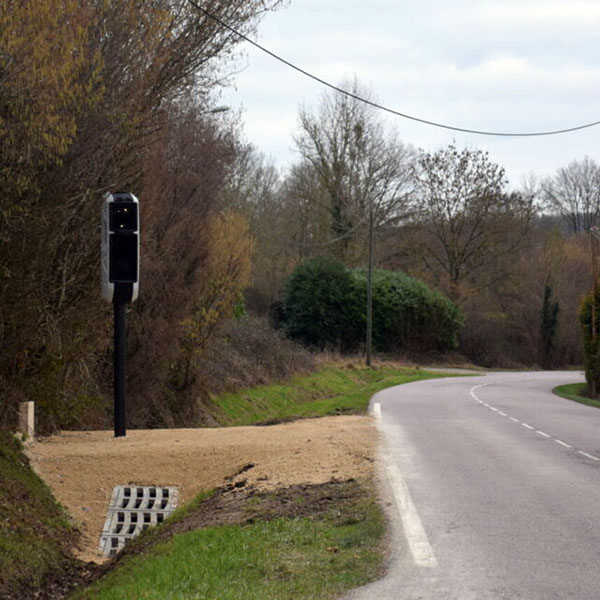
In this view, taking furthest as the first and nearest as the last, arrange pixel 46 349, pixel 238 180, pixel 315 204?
pixel 315 204, pixel 238 180, pixel 46 349

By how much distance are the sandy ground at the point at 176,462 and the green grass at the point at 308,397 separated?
634cm

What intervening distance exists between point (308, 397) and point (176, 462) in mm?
24673

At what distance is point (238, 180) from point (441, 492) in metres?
41.0

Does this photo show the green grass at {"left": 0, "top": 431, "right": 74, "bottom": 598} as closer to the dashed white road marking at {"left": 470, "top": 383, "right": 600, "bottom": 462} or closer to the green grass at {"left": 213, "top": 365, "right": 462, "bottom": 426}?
the dashed white road marking at {"left": 470, "top": 383, "right": 600, "bottom": 462}

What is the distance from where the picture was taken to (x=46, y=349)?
1630cm

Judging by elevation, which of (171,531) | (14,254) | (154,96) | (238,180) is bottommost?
(171,531)

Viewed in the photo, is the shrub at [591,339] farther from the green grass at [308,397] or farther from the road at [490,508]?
the road at [490,508]

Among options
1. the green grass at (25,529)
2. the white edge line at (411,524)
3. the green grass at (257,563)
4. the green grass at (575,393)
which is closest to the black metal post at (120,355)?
the green grass at (25,529)

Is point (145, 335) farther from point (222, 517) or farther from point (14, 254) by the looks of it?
point (222, 517)

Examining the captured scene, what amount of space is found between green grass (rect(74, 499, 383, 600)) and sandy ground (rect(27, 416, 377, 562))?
256 cm

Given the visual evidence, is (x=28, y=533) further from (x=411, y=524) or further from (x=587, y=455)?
(x=587, y=455)

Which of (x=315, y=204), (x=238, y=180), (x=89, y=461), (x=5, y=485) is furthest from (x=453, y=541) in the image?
(x=315, y=204)

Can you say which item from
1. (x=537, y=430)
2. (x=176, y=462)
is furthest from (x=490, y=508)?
(x=537, y=430)

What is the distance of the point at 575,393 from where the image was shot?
4081 centimetres
